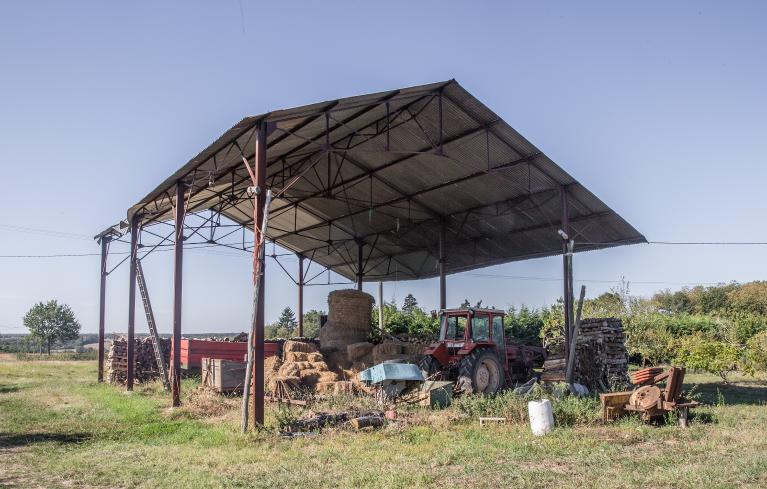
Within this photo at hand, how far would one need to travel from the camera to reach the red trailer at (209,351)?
18109 mm

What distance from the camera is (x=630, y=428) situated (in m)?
9.64

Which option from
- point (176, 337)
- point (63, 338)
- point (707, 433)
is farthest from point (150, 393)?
point (63, 338)

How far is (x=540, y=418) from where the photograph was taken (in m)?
9.40

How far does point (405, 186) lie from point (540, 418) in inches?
401

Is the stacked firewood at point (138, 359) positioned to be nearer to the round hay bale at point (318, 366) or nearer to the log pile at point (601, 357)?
the round hay bale at point (318, 366)

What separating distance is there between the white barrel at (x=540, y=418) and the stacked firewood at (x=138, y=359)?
13.7m

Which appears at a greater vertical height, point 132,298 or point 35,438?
point 132,298

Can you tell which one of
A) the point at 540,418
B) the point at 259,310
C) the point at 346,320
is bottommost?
the point at 540,418

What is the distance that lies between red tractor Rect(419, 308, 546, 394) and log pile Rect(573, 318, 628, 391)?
177 centimetres

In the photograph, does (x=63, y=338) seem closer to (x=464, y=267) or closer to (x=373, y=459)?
(x=464, y=267)

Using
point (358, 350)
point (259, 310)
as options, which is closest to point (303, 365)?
point (358, 350)

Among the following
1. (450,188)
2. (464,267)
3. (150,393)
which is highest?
(450,188)

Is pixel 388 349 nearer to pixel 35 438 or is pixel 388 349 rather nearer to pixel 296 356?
pixel 296 356

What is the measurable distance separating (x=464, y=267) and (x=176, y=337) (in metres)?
11.8
